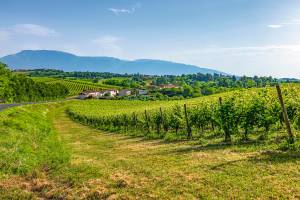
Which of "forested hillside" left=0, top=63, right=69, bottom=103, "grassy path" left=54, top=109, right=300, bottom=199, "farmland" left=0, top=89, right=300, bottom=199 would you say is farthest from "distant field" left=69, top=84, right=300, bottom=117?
"forested hillside" left=0, top=63, right=69, bottom=103

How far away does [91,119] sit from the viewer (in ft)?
205

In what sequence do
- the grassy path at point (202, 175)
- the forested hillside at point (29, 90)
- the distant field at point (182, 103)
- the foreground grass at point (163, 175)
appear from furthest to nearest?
the forested hillside at point (29, 90) < the distant field at point (182, 103) < the foreground grass at point (163, 175) < the grassy path at point (202, 175)

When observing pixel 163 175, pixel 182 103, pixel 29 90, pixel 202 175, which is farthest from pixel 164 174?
pixel 29 90

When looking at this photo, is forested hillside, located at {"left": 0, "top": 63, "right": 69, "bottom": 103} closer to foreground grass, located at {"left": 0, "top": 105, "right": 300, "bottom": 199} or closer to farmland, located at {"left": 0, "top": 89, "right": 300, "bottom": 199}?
farmland, located at {"left": 0, "top": 89, "right": 300, "bottom": 199}

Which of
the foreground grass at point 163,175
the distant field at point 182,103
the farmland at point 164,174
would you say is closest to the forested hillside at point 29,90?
the distant field at point 182,103

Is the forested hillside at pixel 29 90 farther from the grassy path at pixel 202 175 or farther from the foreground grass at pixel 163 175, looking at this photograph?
the grassy path at pixel 202 175

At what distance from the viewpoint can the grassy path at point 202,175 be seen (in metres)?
11.9

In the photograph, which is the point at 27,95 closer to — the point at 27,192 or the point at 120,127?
the point at 120,127

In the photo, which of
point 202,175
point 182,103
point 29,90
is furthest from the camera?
point 29,90

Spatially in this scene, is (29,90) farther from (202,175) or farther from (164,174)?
(202,175)

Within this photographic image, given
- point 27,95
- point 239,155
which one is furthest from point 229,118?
point 27,95

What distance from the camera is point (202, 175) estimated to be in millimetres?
14195

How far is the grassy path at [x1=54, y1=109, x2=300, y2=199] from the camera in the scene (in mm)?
11875

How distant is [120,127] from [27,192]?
3186 cm
